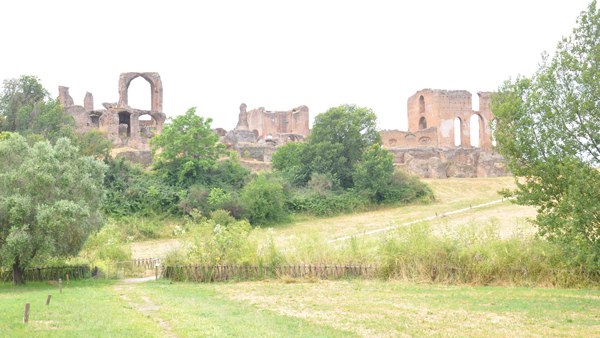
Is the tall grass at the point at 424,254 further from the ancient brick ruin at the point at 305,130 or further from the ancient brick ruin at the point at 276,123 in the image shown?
the ancient brick ruin at the point at 276,123

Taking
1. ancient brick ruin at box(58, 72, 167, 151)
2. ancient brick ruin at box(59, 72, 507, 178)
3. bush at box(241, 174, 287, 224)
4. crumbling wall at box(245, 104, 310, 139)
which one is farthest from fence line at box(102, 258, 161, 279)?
crumbling wall at box(245, 104, 310, 139)

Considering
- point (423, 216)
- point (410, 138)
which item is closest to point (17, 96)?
point (423, 216)

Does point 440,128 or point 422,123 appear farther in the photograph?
point 422,123

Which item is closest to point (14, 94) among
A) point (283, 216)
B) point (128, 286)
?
point (283, 216)

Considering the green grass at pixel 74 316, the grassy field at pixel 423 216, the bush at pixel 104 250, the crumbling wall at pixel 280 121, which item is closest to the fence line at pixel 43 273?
the green grass at pixel 74 316

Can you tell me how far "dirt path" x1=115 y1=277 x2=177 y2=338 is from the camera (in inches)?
340

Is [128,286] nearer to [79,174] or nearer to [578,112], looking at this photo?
[79,174]

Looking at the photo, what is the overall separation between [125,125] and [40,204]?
31.9 meters

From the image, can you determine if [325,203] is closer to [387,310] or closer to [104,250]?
[104,250]

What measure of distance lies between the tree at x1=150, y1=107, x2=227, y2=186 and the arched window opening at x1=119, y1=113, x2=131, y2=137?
12591 millimetres

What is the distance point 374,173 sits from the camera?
111 feet

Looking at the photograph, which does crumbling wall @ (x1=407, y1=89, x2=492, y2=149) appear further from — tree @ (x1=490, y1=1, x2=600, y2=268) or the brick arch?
tree @ (x1=490, y1=1, x2=600, y2=268)

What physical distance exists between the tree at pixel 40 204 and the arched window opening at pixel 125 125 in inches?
1121

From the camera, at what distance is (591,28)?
11.4m
